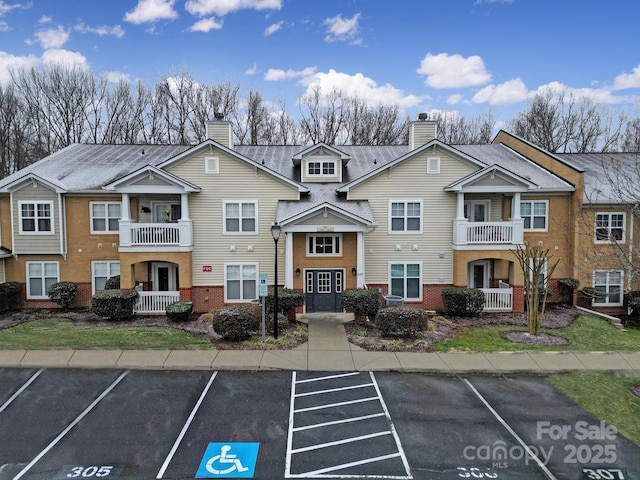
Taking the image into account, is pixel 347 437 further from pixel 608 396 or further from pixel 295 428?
pixel 608 396

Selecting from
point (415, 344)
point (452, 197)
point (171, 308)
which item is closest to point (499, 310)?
point (452, 197)

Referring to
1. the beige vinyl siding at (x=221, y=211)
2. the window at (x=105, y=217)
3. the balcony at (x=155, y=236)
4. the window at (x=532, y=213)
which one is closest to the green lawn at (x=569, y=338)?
the window at (x=532, y=213)

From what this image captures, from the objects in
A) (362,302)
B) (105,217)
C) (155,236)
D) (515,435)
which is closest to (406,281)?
(362,302)

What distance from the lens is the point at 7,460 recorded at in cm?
677

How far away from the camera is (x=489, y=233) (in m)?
18.2

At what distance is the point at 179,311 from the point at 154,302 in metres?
2.00

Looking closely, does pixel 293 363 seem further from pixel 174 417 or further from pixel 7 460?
pixel 7 460

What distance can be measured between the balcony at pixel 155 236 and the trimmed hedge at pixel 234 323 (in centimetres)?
555

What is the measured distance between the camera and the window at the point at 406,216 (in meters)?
A: 18.7

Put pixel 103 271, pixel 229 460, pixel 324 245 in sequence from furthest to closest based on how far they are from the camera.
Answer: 1. pixel 103 271
2. pixel 324 245
3. pixel 229 460

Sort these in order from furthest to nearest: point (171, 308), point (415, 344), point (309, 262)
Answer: point (309, 262)
point (171, 308)
point (415, 344)

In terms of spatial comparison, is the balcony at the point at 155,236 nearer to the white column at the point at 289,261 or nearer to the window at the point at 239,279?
the window at the point at 239,279

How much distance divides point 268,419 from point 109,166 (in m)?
17.6

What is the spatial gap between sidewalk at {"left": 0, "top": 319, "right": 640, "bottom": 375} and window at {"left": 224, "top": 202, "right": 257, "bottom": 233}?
7.43m
